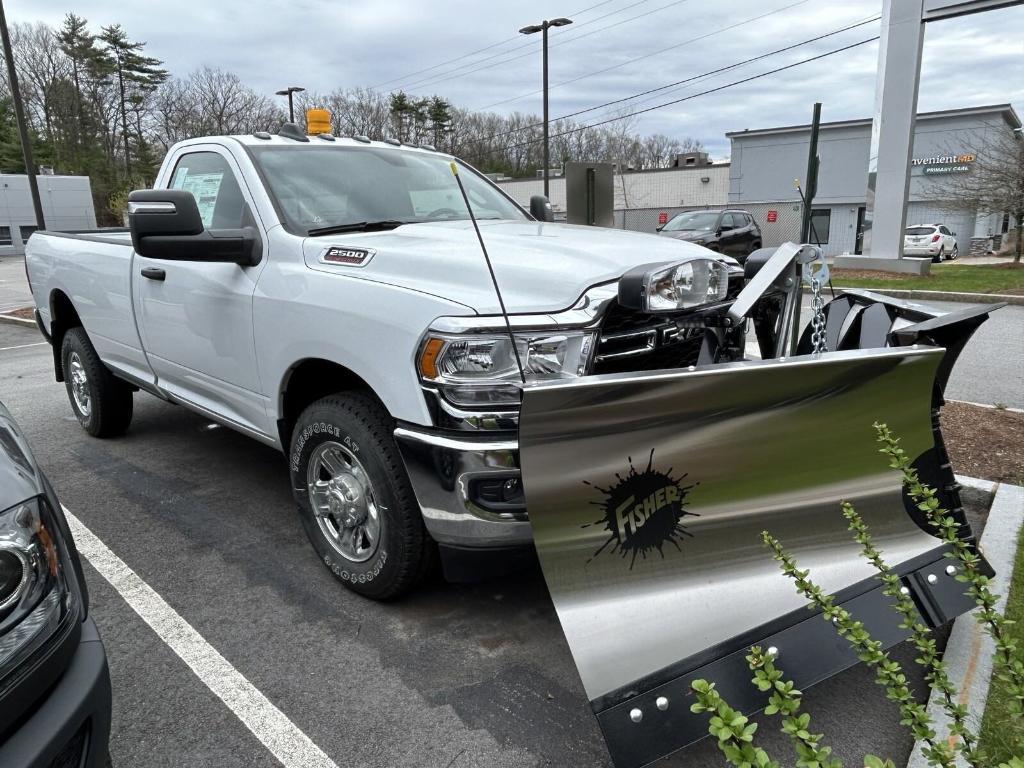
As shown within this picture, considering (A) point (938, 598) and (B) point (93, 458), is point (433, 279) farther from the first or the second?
(B) point (93, 458)

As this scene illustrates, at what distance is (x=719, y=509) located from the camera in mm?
2363

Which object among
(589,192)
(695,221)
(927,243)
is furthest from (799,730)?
(927,243)

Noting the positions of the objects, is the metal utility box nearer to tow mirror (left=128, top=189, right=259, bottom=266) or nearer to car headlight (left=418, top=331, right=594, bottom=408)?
tow mirror (left=128, top=189, right=259, bottom=266)

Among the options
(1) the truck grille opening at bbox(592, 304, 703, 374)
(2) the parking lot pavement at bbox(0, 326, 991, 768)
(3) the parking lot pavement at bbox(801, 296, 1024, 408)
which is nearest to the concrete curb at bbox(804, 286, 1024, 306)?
(3) the parking lot pavement at bbox(801, 296, 1024, 408)

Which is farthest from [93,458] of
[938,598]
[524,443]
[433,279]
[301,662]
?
[938,598]

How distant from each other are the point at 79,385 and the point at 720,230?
17.1 m

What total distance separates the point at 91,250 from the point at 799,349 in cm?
446

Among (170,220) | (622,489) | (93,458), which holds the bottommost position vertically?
(93,458)

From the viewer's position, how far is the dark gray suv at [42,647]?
1453mm

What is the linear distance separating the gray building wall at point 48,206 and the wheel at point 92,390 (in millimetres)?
42727

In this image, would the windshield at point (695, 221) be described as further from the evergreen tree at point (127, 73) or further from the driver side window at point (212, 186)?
the evergreen tree at point (127, 73)

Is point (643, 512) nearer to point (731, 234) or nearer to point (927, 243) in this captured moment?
point (731, 234)

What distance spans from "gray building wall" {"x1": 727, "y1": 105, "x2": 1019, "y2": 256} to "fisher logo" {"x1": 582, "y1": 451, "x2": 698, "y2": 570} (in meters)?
40.0

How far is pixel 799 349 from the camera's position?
11.6 feet
